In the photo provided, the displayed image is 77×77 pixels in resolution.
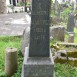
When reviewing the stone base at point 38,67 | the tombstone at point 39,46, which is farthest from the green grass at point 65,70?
the tombstone at point 39,46

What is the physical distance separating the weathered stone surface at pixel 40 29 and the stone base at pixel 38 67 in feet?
0.41

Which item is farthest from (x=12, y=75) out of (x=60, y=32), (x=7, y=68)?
(x=60, y=32)

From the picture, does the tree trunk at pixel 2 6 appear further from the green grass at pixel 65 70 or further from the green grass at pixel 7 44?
the green grass at pixel 65 70

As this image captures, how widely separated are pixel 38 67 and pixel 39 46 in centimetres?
53

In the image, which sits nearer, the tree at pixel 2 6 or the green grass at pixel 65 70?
the green grass at pixel 65 70

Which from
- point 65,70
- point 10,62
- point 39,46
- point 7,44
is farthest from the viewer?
point 7,44

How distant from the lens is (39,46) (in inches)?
241

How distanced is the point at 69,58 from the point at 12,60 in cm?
216

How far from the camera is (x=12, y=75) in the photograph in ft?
24.3

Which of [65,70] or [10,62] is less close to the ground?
[10,62]

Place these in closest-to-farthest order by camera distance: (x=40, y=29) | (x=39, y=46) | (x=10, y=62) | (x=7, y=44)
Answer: (x=40, y=29), (x=39, y=46), (x=10, y=62), (x=7, y=44)

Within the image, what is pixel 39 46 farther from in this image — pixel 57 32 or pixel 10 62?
pixel 57 32

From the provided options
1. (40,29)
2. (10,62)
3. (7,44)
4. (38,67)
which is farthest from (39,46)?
(7,44)

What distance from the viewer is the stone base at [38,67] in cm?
614
